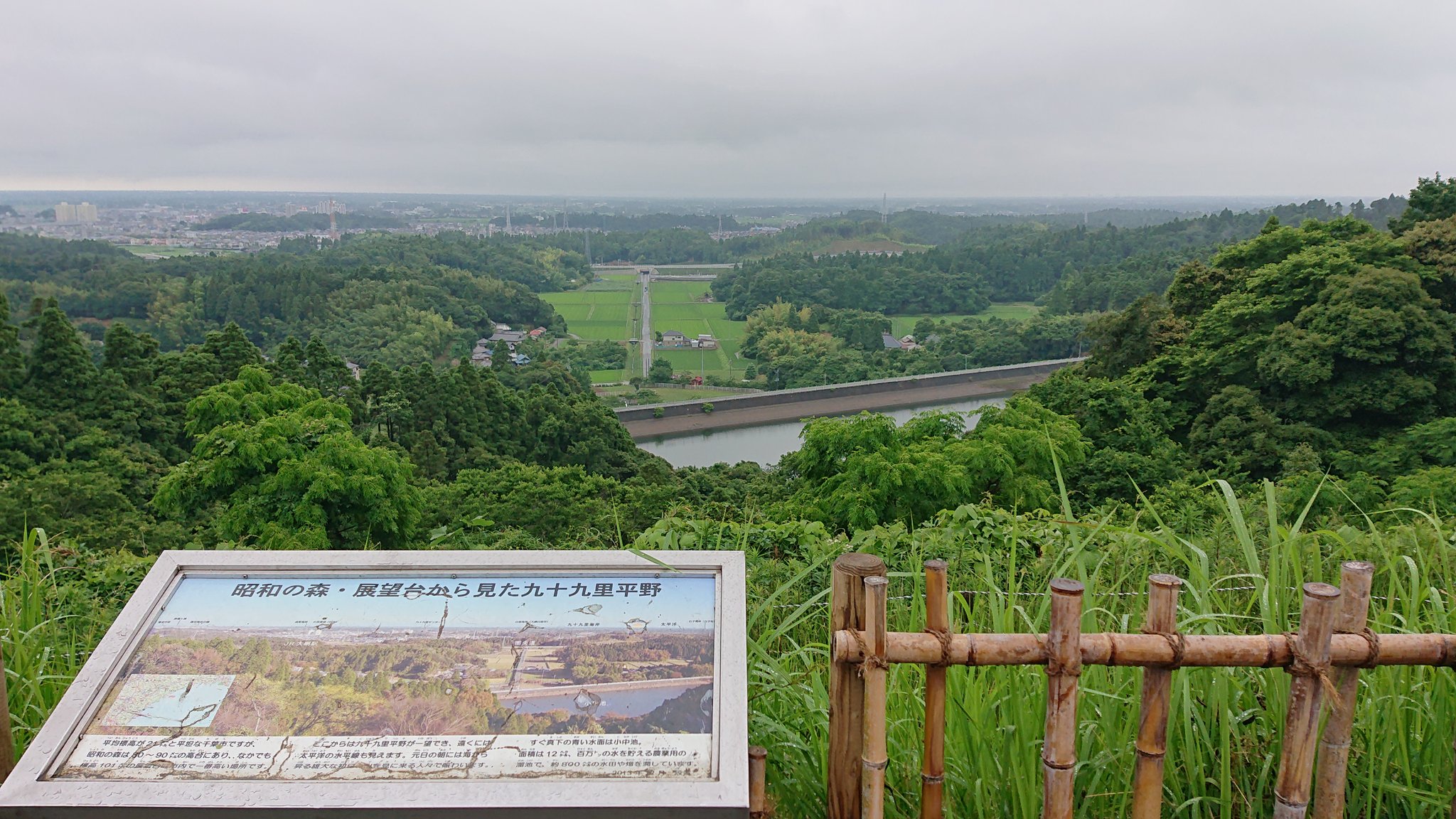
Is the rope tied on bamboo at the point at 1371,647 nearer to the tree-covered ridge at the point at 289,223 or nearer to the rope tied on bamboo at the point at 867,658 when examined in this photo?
the rope tied on bamboo at the point at 867,658

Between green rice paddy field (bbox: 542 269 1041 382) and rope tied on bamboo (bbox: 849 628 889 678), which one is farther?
green rice paddy field (bbox: 542 269 1041 382)

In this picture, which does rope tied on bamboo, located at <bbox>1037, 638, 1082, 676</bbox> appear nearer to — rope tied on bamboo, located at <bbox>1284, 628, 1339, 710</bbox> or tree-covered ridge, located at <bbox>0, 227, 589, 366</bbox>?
rope tied on bamboo, located at <bbox>1284, 628, 1339, 710</bbox>

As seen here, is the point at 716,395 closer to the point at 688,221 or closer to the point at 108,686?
the point at 108,686

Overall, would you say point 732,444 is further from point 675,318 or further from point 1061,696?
point 675,318

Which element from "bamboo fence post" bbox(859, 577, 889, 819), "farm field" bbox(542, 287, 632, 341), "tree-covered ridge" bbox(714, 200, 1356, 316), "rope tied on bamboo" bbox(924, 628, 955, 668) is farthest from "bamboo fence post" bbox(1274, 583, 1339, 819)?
"tree-covered ridge" bbox(714, 200, 1356, 316)

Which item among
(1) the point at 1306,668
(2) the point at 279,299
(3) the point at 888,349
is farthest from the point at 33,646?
(2) the point at 279,299

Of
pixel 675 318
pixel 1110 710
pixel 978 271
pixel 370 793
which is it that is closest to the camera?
pixel 370 793

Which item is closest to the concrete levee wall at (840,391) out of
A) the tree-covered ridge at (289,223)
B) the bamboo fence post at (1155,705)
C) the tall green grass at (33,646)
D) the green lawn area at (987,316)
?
the green lawn area at (987,316)
